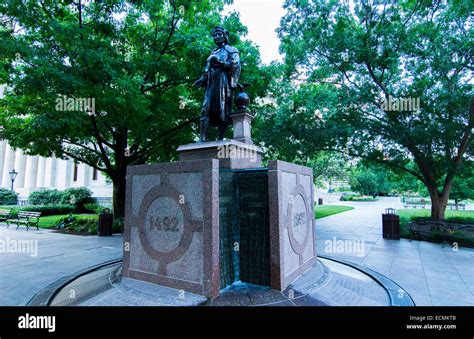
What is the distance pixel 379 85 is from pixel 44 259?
1581cm

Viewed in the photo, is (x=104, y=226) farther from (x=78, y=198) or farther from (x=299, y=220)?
(x=78, y=198)

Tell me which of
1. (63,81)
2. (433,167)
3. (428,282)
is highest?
(63,81)

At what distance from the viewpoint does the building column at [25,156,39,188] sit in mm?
40875

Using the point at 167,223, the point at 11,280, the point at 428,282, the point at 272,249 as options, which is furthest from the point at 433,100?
the point at 11,280

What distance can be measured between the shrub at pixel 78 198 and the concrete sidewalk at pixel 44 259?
14252mm

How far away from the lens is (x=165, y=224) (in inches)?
198

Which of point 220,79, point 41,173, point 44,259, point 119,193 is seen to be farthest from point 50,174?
point 220,79

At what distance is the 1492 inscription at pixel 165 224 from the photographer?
192 inches

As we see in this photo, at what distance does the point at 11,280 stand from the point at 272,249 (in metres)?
6.28

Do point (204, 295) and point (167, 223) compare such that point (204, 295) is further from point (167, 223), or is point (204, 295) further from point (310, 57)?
point (310, 57)

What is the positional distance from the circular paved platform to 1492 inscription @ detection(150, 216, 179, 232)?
1.09 metres

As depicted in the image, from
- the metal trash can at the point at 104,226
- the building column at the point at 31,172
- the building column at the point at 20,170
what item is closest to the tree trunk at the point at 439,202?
the metal trash can at the point at 104,226

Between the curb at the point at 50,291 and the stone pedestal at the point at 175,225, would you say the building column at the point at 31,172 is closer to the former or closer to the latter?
the curb at the point at 50,291

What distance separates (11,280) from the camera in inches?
238
